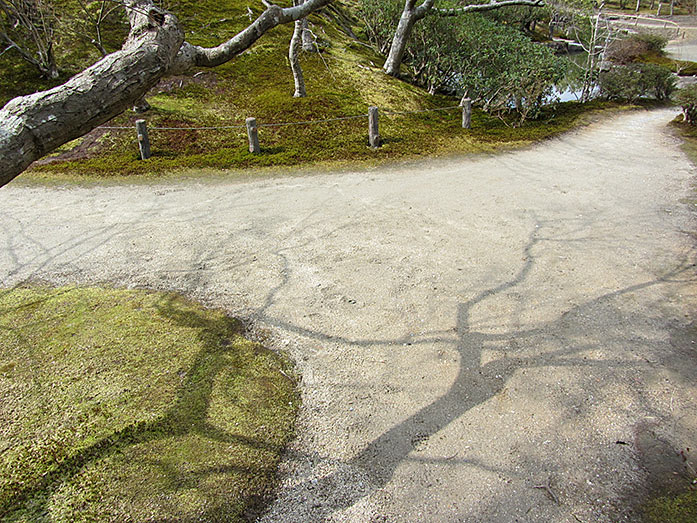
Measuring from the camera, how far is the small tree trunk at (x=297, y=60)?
11.0m

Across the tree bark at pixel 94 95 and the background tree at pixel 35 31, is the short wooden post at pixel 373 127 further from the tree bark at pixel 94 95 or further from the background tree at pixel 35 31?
the background tree at pixel 35 31

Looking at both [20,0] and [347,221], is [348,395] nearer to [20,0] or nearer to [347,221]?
[347,221]

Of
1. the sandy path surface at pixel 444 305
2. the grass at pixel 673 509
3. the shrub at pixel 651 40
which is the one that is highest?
the shrub at pixel 651 40

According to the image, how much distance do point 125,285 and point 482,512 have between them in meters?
4.37

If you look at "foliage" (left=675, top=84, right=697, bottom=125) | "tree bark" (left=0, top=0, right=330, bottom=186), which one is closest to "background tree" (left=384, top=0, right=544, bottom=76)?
"foliage" (left=675, top=84, right=697, bottom=125)

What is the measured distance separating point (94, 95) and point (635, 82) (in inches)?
701

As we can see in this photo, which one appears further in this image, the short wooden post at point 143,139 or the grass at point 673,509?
the short wooden post at point 143,139

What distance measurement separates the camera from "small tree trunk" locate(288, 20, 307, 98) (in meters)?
11.0

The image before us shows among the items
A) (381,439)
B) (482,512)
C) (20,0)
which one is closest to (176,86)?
(20,0)

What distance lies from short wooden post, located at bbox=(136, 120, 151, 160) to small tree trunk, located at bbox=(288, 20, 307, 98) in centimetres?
415

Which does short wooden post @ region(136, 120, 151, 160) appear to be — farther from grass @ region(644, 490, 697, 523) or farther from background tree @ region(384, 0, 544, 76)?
grass @ region(644, 490, 697, 523)

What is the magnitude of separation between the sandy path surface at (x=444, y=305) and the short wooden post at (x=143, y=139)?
154cm

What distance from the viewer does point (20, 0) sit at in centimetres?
1088

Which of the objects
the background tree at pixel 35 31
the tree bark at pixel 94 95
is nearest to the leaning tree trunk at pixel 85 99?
the tree bark at pixel 94 95
